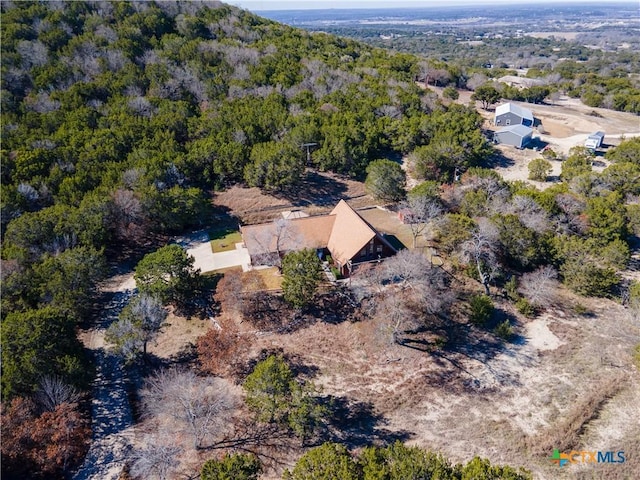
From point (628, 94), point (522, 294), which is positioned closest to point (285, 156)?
point (522, 294)

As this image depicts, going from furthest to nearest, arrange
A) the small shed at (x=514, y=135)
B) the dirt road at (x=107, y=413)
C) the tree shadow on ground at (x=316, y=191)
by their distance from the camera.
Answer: the small shed at (x=514, y=135)
the tree shadow on ground at (x=316, y=191)
the dirt road at (x=107, y=413)

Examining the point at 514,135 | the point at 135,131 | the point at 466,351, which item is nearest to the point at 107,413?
the point at 466,351

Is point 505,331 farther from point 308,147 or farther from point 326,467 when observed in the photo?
point 308,147

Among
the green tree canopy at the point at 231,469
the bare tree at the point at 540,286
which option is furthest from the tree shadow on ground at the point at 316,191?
the green tree canopy at the point at 231,469

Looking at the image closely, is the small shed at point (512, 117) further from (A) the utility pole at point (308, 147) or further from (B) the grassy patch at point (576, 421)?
(B) the grassy patch at point (576, 421)

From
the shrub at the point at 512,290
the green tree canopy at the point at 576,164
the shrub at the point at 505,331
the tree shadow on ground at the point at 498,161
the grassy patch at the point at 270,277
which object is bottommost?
the shrub at the point at 505,331

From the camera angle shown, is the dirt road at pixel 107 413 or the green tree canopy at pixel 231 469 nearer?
the green tree canopy at pixel 231 469
